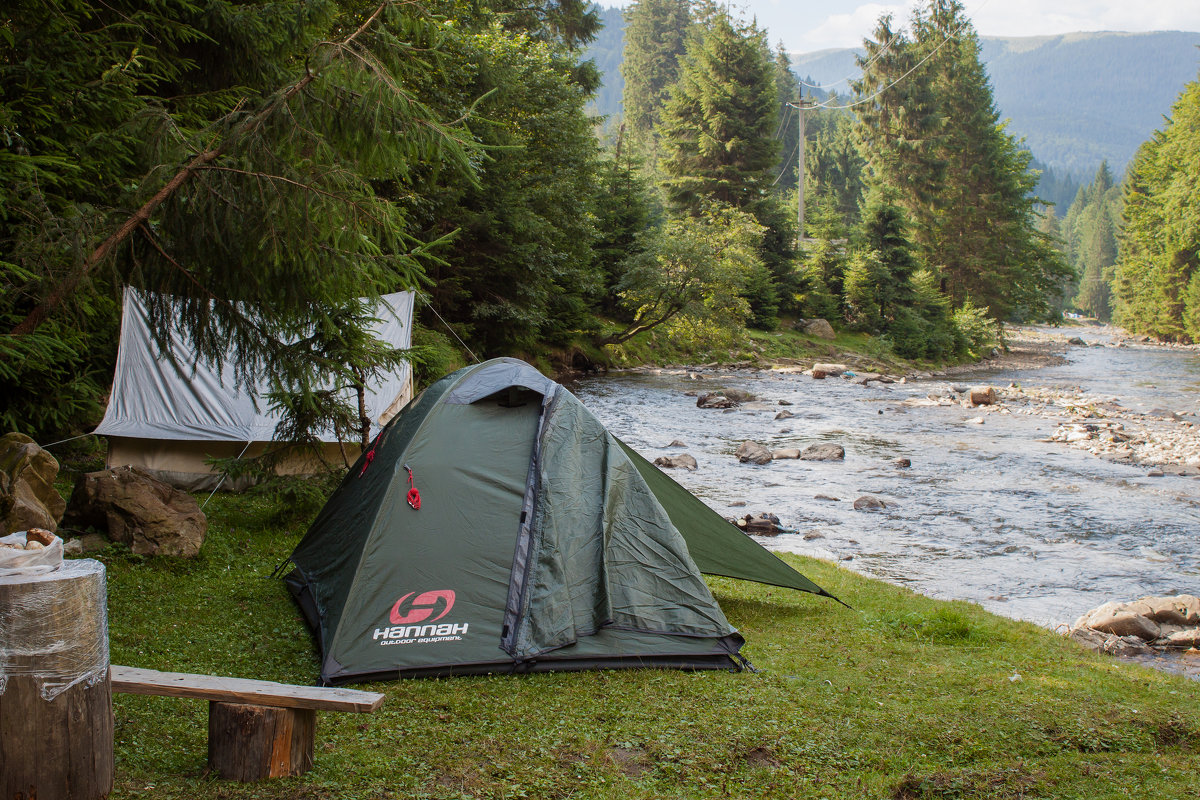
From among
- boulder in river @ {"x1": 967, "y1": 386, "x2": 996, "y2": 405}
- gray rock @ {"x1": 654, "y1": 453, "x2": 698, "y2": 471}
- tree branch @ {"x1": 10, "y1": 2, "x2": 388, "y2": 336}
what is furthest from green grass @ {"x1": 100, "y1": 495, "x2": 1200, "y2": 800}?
boulder in river @ {"x1": 967, "y1": 386, "x2": 996, "y2": 405}

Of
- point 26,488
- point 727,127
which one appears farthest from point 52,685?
point 727,127

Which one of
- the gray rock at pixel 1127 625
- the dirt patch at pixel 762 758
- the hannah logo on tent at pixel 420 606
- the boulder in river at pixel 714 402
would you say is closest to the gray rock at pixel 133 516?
the hannah logo on tent at pixel 420 606

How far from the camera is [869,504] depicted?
1306 centimetres

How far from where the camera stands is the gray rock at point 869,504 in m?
12.9

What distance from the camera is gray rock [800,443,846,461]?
1675 centimetres

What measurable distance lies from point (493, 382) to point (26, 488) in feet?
12.2

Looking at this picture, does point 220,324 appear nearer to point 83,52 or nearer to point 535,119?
point 83,52

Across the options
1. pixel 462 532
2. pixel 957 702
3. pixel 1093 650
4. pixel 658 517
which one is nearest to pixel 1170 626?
pixel 1093 650

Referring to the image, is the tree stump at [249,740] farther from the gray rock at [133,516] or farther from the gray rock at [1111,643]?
the gray rock at [1111,643]

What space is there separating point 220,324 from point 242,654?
2629mm

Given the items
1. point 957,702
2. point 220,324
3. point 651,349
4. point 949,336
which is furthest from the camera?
point 949,336

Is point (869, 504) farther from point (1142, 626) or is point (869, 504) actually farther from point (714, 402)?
point (714, 402)

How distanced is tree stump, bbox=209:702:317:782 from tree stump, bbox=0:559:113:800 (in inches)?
23.0

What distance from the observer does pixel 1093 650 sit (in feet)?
23.3
